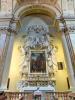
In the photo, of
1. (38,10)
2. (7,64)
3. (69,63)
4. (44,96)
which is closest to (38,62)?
(69,63)

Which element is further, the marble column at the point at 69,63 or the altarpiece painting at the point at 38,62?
the altarpiece painting at the point at 38,62

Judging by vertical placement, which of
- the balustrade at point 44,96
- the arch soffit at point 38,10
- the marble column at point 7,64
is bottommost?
the balustrade at point 44,96

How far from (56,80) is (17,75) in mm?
2219

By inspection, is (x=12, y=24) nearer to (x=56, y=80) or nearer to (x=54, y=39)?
(x=54, y=39)

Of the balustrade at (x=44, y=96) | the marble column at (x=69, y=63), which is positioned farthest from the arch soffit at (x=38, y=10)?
the balustrade at (x=44, y=96)

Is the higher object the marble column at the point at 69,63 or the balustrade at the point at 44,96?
the marble column at the point at 69,63

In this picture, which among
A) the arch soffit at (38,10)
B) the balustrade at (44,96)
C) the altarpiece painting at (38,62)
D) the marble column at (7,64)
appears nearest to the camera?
the balustrade at (44,96)

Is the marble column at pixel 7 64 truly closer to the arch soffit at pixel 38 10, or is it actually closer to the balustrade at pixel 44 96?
the balustrade at pixel 44 96

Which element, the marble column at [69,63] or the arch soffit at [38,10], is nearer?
the marble column at [69,63]

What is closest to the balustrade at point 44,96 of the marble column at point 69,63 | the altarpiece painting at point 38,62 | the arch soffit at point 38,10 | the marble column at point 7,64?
the marble column at point 7,64

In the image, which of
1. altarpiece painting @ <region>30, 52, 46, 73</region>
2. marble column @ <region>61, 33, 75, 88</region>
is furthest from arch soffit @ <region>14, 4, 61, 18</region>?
altarpiece painting @ <region>30, 52, 46, 73</region>

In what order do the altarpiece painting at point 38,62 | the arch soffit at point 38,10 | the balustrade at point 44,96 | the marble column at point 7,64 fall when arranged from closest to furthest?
the balustrade at point 44,96
the marble column at point 7,64
the altarpiece painting at point 38,62
the arch soffit at point 38,10

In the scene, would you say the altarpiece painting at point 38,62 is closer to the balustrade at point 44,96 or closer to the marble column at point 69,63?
the marble column at point 69,63

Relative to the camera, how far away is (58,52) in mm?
12562
